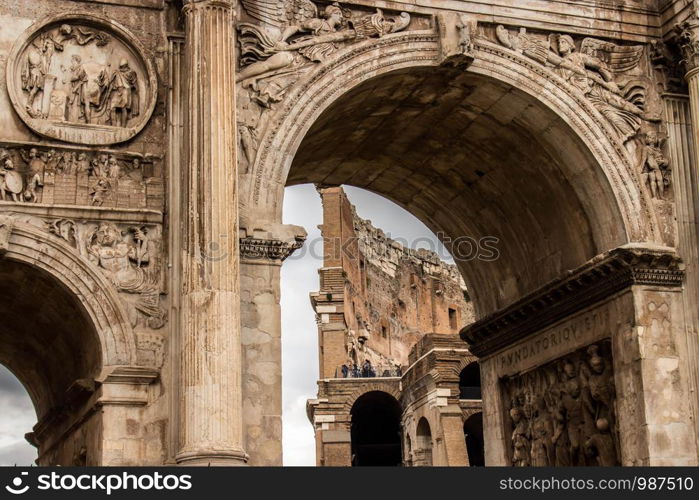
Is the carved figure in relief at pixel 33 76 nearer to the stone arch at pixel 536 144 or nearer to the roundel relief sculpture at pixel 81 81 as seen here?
the roundel relief sculpture at pixel 81 81

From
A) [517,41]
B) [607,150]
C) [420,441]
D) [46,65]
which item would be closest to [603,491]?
[607,150]

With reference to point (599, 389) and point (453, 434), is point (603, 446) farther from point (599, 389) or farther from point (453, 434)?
point (453, 434)

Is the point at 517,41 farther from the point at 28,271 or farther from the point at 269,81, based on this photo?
the point at 28,271

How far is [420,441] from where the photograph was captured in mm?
41688

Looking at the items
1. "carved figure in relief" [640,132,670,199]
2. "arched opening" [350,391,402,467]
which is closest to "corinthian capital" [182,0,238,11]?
"carved figure in relief" [640,132,670,199]

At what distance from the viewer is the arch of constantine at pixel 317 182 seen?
594 inches

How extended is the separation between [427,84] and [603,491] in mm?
6454

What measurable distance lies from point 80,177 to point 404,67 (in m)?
4.50

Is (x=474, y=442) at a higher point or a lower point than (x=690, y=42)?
lower

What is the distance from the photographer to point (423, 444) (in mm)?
41562

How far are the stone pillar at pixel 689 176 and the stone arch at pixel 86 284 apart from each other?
7.23m

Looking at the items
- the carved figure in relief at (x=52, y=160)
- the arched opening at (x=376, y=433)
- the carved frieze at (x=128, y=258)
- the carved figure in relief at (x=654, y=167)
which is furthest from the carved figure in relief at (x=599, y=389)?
the arched opening at (x=376, y=433)

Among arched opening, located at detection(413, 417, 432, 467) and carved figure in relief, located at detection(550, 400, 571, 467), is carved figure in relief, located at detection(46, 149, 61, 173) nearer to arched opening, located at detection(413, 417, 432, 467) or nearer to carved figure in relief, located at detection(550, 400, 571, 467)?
carved figure in relief, located at detection(550, 400, 571, 467)

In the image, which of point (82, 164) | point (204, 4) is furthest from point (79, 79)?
point (204, 4)
